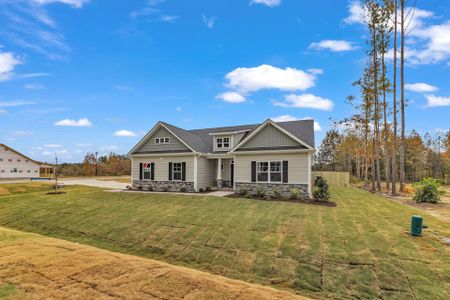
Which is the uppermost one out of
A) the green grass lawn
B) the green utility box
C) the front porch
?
the front porch

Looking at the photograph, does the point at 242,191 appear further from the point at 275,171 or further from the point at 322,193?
the point at 322,193

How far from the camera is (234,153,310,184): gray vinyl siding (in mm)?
14844

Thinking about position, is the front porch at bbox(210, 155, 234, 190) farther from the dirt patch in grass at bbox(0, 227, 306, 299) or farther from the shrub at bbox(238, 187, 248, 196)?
the dirt patch in grass at bbox(0, 227, 306, 299)

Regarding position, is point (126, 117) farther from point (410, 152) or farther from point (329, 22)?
point (410, 152)

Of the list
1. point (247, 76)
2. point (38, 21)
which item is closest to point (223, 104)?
point (247, 76)

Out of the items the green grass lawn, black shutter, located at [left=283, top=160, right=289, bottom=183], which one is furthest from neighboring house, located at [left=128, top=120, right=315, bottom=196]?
the green grass lawn

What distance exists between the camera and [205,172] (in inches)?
772

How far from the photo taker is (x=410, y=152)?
40625 millimetres

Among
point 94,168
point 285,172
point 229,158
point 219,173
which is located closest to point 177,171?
point 219,173

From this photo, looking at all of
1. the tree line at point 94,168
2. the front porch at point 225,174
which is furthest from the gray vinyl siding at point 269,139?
the tree line at point 94,168

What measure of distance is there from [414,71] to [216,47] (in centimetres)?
1748

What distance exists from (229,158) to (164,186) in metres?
5.80

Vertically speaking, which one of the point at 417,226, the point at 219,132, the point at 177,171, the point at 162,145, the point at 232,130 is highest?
the point at 232,130

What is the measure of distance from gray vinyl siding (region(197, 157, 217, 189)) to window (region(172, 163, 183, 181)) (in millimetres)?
1521
